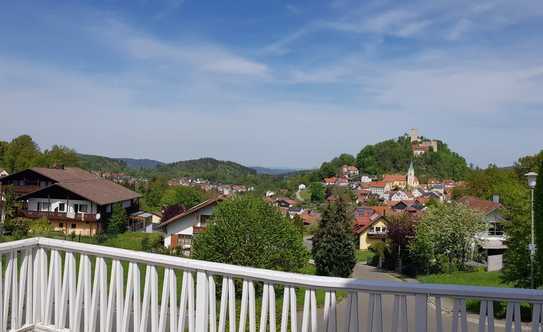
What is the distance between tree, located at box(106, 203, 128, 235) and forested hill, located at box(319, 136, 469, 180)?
97867 millimetres

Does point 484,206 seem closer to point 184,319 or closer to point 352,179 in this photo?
point 184,319

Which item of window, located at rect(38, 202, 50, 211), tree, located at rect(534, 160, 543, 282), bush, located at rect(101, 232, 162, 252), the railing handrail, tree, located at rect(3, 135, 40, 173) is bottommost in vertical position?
bush, located at rect(101, 232, 162, 252)

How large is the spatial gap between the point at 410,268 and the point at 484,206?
8.64 meters

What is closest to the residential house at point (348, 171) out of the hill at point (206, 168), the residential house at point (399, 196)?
the hill at point (206, 168)

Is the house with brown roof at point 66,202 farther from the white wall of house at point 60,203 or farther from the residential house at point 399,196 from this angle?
the residential house at point 399,196

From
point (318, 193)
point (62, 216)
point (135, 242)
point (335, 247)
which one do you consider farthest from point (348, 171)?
point (335, 247)

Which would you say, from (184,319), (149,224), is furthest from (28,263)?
(149,224)

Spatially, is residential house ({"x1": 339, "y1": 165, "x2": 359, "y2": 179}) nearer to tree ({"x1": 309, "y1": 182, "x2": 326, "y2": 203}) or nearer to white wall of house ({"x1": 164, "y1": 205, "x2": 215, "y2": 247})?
tree ({"x1": 309, "y1": 182, "x2": 326, "y2": 203})

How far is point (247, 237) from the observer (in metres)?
12.3

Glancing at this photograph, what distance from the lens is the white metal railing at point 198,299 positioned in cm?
242

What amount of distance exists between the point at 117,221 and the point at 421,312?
32437mm

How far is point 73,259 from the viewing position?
350 cm

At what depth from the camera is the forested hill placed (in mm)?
122500

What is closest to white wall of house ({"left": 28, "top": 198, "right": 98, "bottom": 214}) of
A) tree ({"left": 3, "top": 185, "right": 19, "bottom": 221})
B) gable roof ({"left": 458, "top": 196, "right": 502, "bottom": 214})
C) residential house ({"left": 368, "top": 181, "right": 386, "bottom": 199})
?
tree ({"left": 3, "top": 185, "right": 19, "bottom": 221})
